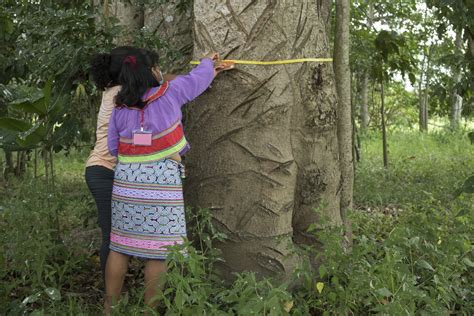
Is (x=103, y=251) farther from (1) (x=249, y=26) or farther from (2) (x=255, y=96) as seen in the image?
(1) (x=249, y=26)

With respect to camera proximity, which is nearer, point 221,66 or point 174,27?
point 221,66

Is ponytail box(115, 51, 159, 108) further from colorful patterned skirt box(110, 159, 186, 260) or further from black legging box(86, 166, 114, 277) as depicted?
black legging box(86, 166, 114, 277)

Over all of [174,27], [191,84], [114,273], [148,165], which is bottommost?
[114,273]

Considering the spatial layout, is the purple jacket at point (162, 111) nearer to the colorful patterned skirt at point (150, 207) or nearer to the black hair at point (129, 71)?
the black hair at point (129, 71)

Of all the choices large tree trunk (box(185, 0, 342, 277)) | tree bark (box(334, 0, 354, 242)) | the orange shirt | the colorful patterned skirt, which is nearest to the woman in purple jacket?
the colorful patterned skirt

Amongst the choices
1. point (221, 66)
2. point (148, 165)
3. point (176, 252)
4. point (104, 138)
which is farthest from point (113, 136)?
point (176, 252)

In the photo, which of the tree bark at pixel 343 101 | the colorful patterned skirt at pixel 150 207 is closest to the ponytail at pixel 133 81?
the colorful patterned skirt at pixel 150 207

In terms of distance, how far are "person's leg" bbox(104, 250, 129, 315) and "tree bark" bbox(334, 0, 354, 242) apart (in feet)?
4.66

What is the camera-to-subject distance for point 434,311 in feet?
9.20

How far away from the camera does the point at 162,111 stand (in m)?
3.23

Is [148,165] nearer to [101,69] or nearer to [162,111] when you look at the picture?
[162,111]

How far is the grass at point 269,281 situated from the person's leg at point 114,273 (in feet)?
0.41

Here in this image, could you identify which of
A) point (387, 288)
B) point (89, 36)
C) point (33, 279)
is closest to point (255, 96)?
point (89, 36)

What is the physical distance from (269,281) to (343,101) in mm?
1385
